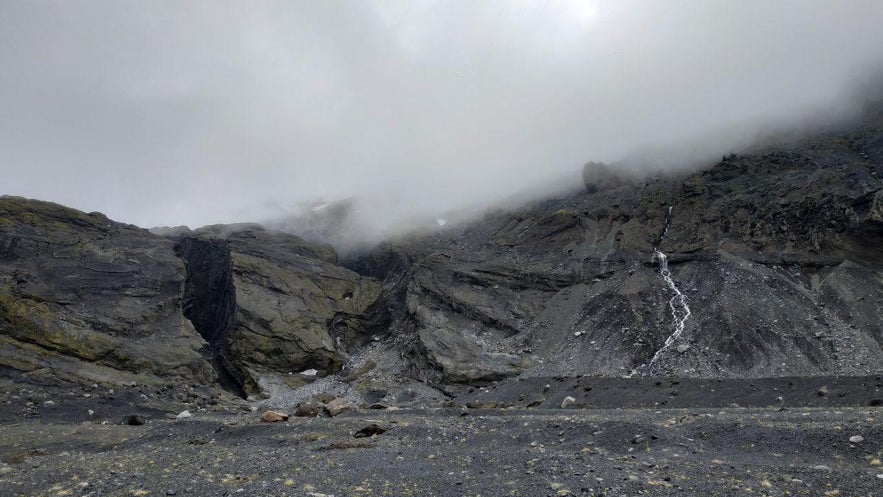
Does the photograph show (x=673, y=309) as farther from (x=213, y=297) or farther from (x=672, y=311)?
(x=213, y=297)

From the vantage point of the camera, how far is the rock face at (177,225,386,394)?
57.7m

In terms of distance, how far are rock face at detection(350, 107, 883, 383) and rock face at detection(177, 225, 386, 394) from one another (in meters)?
6.17

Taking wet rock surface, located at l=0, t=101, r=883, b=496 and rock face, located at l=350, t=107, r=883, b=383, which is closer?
wet rock surface, located at l=0, t=101, r=883, b=496

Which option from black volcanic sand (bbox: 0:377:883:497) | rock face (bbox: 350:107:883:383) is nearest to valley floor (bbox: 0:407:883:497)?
black volcanic sand (bbox: 0:377:883:497)

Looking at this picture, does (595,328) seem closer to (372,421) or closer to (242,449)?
(372,421)

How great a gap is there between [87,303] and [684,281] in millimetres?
53372

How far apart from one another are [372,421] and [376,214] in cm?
8133

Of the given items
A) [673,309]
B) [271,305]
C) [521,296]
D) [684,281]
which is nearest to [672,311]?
[673,309]

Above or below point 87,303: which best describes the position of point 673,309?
below

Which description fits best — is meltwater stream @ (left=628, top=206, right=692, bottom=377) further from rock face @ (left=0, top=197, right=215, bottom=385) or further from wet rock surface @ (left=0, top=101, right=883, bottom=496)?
rock face @ (left=0, top=197, right=215, bottom=385)

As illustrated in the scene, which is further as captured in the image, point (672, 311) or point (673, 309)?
point (673, 309)

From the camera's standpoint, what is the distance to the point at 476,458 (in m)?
13.5

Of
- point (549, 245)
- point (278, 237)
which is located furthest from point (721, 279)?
point (278, 237)

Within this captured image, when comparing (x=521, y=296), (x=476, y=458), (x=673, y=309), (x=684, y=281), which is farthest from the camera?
(x=521, y=296)
